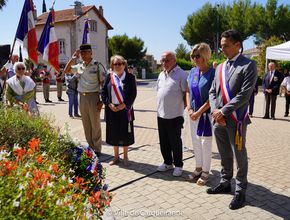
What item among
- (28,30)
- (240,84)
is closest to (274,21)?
(28,30)

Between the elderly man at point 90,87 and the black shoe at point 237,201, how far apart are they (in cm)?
312

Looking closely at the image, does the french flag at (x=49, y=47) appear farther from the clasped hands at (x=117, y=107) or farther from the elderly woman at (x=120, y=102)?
the clasped hands at (x=117, y=107)

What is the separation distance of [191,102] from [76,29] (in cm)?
4032

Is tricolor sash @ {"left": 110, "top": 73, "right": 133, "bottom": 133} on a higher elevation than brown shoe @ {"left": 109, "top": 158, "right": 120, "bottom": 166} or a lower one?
higher

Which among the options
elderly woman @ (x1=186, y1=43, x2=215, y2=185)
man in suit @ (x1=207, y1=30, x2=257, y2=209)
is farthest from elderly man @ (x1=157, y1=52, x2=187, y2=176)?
man in suit @ (x1=207, y1=30, x2=257, y2=209)

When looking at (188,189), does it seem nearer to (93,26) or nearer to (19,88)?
(19,88)

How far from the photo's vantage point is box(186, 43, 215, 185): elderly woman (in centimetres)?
452

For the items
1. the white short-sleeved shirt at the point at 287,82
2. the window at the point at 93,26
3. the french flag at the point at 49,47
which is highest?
the window at the point at 93,26

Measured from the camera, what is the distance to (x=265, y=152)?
22.0ft

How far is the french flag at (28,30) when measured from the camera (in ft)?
21.0

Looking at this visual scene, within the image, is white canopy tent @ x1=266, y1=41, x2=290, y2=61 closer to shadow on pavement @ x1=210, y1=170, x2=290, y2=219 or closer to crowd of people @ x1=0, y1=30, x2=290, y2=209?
crowd of people @ x1=0, y1=30, x2=290, y2=209

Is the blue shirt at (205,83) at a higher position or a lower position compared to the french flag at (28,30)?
lower

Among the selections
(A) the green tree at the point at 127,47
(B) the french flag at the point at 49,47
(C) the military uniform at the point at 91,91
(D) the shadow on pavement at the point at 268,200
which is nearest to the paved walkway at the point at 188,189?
(D) the shadow on pavement at the point at 268,200

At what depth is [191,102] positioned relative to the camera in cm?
480
